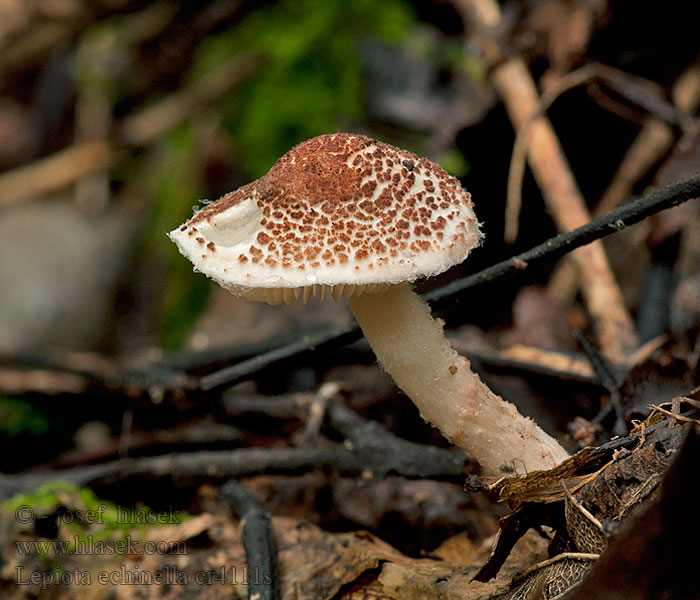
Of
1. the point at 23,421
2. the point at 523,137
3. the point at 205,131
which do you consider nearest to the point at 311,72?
the point at 205,131

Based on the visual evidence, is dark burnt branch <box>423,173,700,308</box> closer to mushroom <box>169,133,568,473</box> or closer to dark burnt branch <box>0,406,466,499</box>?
mushroom <box>169,133,568,473</box>

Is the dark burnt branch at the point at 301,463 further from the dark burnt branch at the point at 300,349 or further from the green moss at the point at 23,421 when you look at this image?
the green moss at the point at 23,421

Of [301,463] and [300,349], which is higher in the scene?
[300,349]

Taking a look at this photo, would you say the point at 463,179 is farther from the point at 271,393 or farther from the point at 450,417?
the point at 450,417

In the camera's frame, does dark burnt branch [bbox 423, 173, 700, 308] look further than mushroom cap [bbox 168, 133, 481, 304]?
Yes

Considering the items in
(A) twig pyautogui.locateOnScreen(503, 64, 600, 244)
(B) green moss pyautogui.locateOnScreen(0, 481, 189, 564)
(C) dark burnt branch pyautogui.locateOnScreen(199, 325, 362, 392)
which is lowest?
(B) green moss pyautogui.locateOnScreen(0, 481, 189, 564)

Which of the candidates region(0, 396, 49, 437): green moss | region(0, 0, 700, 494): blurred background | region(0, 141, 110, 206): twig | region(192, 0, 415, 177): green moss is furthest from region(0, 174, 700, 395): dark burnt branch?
Answer: region(0, 141, 110, 206): twig

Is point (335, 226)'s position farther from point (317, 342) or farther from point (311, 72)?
point (311, 72)
